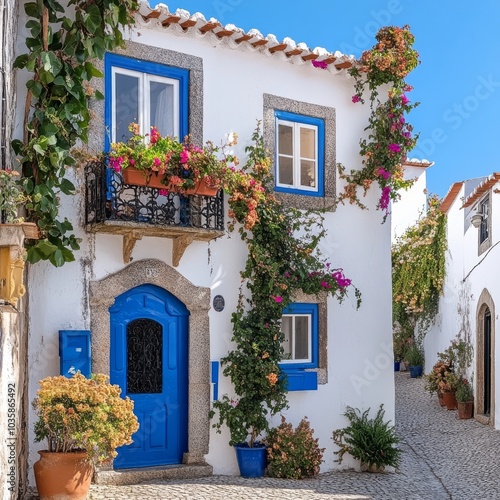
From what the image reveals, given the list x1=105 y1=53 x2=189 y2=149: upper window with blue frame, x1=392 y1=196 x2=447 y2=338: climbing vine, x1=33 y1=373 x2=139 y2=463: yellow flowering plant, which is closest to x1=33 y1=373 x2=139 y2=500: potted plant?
x1=33 y1=373 x2=139 y2=463: yellow flowering plant

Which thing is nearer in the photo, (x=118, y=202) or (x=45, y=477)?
(x=45, y=477)

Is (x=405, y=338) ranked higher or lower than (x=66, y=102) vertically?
lower

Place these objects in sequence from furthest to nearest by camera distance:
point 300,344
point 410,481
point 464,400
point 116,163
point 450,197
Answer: point 450,197 → point 464,400 → point 300,344 → point 410,481 → point 116,163

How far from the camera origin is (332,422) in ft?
34.7

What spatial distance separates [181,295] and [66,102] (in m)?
2.65

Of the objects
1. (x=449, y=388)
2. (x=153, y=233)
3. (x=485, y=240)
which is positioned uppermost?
(x=485, y=240)

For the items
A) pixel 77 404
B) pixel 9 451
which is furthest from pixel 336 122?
pixel 9 451

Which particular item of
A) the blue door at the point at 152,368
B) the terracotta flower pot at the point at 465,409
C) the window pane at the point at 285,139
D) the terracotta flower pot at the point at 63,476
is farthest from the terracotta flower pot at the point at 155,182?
the terracotta flower pot at the point at 465,409

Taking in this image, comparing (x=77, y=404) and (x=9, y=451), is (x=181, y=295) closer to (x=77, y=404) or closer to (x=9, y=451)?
(x=77, y=404)

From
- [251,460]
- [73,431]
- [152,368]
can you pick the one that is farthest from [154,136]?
[251,460]

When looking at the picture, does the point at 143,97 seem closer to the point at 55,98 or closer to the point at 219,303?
the point at 55,98

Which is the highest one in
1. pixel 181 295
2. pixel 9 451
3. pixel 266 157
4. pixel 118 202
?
pixel 266 157

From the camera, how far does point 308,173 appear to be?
35.4 feet

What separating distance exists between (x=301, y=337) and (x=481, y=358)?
6.20 meters
